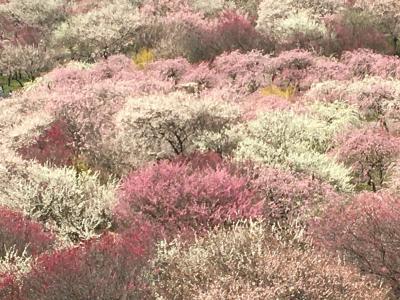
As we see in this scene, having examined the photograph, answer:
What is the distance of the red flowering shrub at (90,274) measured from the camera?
54.3 feet

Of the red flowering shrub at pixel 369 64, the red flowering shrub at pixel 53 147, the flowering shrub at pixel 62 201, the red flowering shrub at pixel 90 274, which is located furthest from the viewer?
the red flowering shrub at pixel 369 64

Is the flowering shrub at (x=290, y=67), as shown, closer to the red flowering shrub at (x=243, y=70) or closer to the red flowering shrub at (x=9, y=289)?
the red flowering shrub at (x=243, y=70)

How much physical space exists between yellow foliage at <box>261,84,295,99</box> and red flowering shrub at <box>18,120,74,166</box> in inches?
718

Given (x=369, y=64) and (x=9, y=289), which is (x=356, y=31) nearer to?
(x=369, y=64)

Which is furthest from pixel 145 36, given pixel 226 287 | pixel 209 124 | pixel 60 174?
pixel 226 287

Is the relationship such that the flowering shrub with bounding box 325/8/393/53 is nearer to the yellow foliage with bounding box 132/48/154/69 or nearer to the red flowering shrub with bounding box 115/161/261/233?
the yellow foliage with bounding box 132/48/154/69

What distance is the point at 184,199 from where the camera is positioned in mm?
23625

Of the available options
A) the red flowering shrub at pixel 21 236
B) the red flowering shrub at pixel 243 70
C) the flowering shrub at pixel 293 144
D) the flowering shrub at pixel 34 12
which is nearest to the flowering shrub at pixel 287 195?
the flowering shrub at pixel 293 144

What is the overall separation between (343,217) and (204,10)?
54.8m

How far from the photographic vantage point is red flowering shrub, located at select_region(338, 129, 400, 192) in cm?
3228

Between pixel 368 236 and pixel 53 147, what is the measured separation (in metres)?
19.6

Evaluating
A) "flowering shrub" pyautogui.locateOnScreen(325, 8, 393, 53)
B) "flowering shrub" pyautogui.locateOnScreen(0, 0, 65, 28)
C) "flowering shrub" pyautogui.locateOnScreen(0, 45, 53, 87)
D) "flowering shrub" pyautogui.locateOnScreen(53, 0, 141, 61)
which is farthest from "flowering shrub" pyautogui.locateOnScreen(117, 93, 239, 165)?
"flowering shrub" pyautogui.locateOnScreen(0, 0, 65, 28)

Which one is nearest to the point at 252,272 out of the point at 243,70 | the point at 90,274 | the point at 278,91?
the point at 90,274

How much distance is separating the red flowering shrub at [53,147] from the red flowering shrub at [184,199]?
9.18m
